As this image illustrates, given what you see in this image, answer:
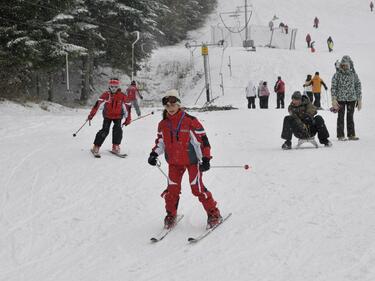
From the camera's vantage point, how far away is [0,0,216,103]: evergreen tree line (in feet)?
60.6

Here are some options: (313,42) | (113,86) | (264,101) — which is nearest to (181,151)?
(113,86)

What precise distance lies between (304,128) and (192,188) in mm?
5113

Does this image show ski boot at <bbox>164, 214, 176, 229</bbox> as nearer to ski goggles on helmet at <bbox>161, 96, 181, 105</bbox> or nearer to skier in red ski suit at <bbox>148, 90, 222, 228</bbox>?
skier in red ski suit at <bbox>148, 90, 222, 228</bbox>

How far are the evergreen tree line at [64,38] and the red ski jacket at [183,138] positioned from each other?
13.2 m

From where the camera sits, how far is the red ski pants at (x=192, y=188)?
6.00m

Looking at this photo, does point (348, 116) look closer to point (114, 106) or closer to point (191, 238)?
point (114, 106)

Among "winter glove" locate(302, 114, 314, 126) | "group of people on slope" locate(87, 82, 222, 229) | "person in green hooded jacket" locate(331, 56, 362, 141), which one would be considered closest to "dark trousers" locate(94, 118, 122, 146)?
"winter glove" locate(302, 114, 314, 126)

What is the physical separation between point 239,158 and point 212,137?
358cm

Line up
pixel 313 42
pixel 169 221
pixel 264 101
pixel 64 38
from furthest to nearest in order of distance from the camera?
pixel 313 42
pixel 264 101
pixel 64 38
pixel 169 221

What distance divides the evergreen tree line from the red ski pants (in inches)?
520

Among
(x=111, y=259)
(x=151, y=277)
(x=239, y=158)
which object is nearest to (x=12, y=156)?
(x=239, y=158)

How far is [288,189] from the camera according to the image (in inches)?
293

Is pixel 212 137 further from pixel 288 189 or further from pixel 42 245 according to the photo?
pixel 42 245

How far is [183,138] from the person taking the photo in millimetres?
5906
